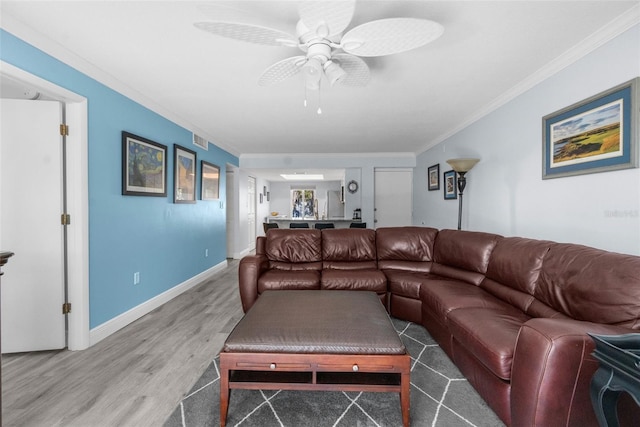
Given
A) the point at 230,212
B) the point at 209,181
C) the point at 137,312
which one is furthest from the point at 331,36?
the point at 230,212

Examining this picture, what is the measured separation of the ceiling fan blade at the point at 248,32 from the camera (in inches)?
53.3

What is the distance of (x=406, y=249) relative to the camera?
3285 mm

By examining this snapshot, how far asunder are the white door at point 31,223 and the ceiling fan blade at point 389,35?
7.96 ft

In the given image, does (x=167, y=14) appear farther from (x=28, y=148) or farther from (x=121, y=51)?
(x=28, y=148)

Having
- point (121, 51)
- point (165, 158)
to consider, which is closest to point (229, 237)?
point (165, 158)

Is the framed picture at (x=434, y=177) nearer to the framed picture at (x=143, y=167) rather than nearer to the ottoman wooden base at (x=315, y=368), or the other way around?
the ottoman wooden base at (x=315, y=368)

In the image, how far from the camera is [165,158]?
3.31m

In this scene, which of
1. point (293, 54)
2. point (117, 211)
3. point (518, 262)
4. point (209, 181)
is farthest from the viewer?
point (209, 181)

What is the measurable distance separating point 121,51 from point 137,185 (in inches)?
51.0

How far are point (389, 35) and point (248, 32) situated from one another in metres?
0.77

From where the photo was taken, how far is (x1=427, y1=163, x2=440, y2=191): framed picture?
470 centimetres

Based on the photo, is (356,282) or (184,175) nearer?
(356,282)

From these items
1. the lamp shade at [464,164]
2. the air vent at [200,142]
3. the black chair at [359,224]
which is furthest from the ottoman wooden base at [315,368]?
the black chair at [359,224]

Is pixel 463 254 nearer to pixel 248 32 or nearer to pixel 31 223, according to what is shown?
pixel 248 32
